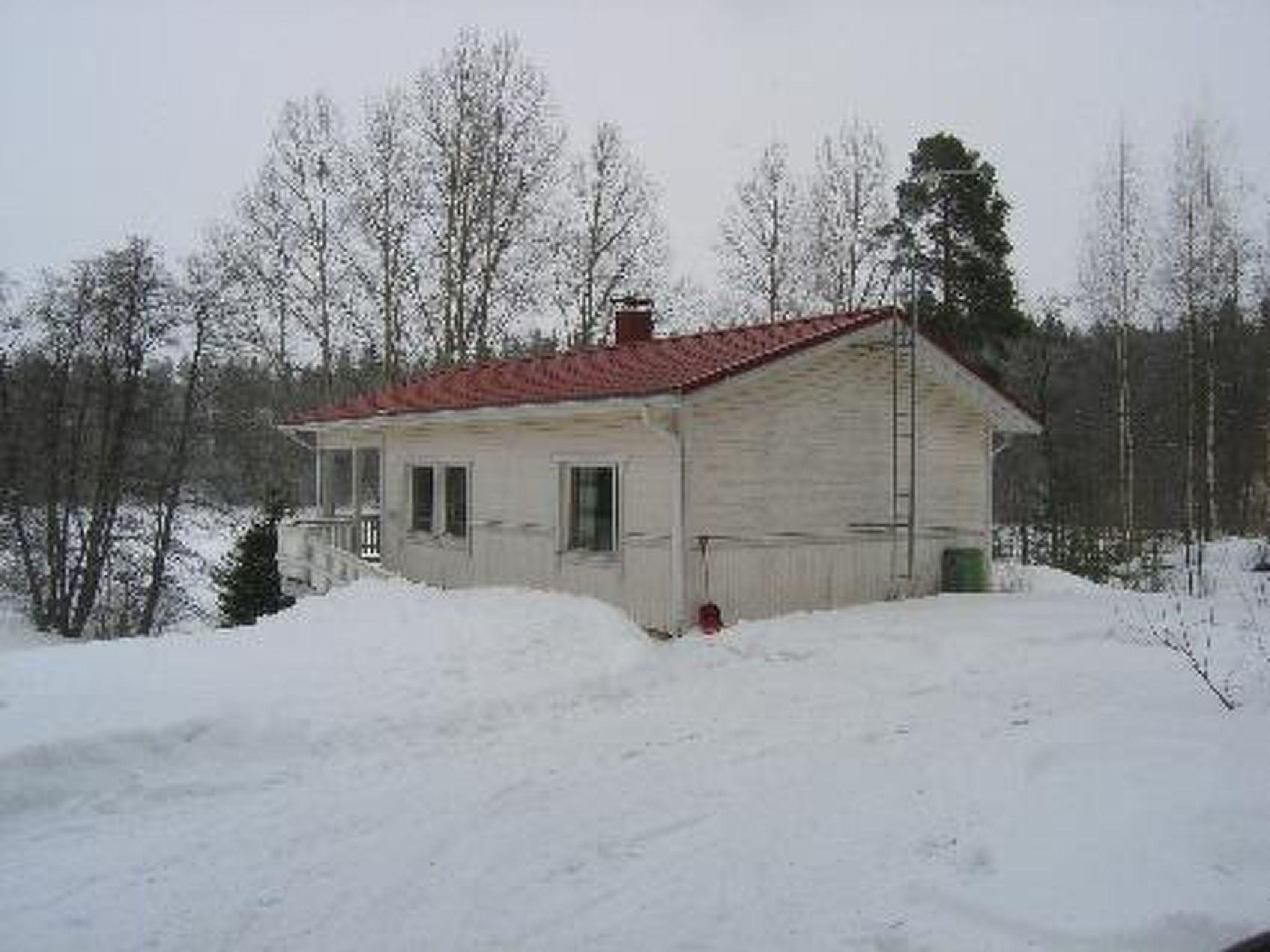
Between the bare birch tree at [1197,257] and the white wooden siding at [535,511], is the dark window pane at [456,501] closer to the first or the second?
the white wooden siding at [535,511]

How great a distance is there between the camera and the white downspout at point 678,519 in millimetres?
13008

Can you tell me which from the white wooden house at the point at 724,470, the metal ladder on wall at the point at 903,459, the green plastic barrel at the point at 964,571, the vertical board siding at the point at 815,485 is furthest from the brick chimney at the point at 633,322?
the green plastic barrel at the point at 964,571

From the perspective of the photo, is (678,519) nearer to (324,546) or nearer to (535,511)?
(535,511)

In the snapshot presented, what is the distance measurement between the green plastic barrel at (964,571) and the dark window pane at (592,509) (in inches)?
198

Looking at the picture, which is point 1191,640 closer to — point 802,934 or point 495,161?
point 802,934

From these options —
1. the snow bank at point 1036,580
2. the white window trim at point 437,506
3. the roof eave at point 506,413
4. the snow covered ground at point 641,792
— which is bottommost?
the snow covered ground at point 641,792

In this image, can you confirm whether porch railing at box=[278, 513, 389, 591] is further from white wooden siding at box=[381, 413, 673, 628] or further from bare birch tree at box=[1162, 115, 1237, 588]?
bare birch tree at box=[1162, 115, 1237, 588]

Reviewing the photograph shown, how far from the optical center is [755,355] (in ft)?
44.2

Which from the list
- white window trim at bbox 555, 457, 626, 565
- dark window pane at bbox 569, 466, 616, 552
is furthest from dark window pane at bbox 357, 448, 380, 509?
dark window pane at bbox 569, 466, 616, 552

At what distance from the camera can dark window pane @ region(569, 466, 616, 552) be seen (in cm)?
1445

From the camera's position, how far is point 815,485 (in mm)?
14461

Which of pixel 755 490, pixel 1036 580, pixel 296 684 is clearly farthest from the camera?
pixel 1036 580

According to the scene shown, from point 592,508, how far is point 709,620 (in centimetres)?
266

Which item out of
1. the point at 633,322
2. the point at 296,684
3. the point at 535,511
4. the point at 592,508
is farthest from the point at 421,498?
the point at 296,684
